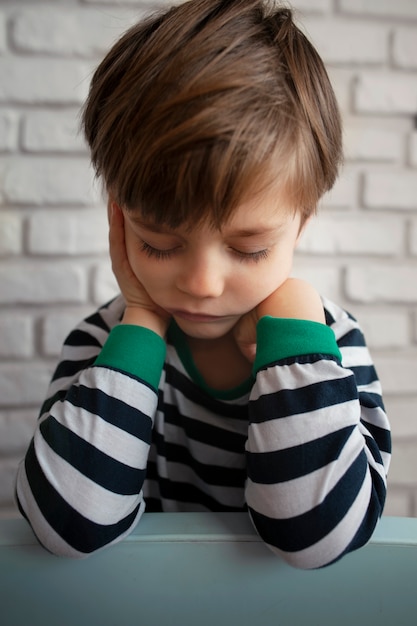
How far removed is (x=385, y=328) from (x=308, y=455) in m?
0.62

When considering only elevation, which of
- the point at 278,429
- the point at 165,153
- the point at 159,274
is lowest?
the point at 278,429

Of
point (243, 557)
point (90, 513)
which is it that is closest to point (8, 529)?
point (90, 513)

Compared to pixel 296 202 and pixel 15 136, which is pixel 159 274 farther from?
pixel 15 136

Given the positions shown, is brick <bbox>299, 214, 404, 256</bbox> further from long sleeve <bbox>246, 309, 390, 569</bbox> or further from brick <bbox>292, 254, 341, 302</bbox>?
long sleeve <bbox>246, 309, 390, 569</bbox>

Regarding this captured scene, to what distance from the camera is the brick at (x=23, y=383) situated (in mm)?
1037

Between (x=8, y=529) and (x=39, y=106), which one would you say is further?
(x=39, y=106)

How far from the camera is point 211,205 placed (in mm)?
505

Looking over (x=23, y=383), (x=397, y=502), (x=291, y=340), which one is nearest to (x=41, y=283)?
(x=23, y=383)

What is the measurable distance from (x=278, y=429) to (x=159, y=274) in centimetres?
19

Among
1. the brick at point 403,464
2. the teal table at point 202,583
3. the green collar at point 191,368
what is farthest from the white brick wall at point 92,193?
the teal table at point 202,583

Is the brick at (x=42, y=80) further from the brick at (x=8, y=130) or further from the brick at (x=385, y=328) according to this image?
the brick at (x=385, y=328)

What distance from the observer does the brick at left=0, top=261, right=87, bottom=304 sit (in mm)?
1001

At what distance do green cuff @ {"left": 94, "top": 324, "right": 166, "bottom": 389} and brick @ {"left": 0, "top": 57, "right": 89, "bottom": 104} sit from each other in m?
0.49

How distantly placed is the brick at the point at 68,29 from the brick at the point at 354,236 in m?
0.45
